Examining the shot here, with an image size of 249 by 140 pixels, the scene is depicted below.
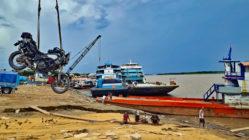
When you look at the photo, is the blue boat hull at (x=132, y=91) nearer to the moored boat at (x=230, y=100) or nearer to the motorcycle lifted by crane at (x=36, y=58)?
the moored boat at (x=230, y=100)

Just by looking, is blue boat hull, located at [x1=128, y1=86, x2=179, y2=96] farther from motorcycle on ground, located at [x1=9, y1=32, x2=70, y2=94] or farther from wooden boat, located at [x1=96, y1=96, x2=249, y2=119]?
motorcycle on ground, located at [x1=9, y1=32, x2=70, y2=94]

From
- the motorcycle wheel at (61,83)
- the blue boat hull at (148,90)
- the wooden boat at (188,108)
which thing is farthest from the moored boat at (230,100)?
the motorcycle wheel at (61,83)

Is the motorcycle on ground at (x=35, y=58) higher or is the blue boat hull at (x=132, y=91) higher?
the motorcycle on ground at (x=35, y=58)

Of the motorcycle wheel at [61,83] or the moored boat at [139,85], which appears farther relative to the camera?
the moored boat at [139,85]

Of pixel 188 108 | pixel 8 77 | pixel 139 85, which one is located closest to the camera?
pixel 188 108

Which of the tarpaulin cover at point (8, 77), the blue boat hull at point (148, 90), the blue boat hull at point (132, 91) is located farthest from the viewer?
the blue boat hull at point (148, 90)

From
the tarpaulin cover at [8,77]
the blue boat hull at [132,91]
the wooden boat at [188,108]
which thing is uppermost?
the tarpaulin cover at [8,77]

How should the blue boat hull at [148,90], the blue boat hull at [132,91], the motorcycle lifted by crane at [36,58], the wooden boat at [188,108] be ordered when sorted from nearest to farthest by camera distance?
the motorcycle lifted by crane at [36,58]
the wooden boat at [188,108]
the blue boat hull at [132,91]
the blue boat hull at [148,90]

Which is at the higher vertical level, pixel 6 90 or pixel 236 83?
pixel 236 83

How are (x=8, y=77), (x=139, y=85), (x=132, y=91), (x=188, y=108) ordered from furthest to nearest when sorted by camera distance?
1. (x=139, y=85)
2. (x=132, y=91)
3. (x=8, y=77)
4. (x=188, y=108)

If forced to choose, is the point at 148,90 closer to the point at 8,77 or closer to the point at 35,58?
the point at 8,77

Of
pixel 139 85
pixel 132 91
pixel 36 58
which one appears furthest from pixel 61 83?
pixel 139 85

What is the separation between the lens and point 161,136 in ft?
26.4

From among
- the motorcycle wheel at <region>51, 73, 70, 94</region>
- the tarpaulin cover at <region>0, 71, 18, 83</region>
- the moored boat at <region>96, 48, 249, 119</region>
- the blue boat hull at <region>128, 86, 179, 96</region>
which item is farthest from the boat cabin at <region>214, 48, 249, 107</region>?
the tarpaulin cover at <region>0, 71, 18, 83</region>
